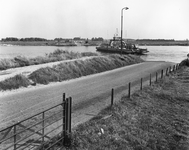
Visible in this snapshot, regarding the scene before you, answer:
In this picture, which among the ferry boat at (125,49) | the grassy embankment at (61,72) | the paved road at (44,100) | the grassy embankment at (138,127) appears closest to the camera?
the grassy embankment at (138,127)

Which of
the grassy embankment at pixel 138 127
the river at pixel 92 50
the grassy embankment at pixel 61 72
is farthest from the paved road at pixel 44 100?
the river at pixel 92 50

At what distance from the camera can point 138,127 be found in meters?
6.68

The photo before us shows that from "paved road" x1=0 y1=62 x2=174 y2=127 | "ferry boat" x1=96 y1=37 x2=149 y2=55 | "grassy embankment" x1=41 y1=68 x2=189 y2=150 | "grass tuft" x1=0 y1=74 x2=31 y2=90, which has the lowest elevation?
"grassy embankment" x1=41 y1=68 x2=189 y2=150

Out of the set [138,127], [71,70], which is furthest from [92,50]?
[138,127]

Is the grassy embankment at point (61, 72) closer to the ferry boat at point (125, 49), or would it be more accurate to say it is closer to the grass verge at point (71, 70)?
the grass verge at point (71, 70)

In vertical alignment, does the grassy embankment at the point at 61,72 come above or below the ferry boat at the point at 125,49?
below

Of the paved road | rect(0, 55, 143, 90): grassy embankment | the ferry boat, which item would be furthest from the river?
the paved road

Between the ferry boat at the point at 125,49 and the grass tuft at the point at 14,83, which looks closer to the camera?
the grass tuft at the point at 14,83

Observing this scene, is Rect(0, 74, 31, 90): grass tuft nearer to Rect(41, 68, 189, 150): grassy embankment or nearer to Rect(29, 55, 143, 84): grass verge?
Rect(29, 55, 143, 84): grass verge

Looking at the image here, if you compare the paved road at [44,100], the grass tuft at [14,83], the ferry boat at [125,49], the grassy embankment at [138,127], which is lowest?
the grassy embankment at [138,127]

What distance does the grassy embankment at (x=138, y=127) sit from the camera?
5.48 meters

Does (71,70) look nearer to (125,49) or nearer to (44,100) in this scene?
(44,100)

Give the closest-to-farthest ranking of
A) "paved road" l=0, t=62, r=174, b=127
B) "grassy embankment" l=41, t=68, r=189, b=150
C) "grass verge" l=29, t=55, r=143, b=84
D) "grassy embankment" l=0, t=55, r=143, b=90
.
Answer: "grassy embankment" l=41, t=68, r=189, b=150
"paved road" l=0, t=62, r=174, b=127
"grassy embankment" l=0, t=55, r=143, b=90
"grass verge" l=29, t=55, r=143, b=84

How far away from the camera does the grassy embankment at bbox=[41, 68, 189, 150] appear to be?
548 centimetres
